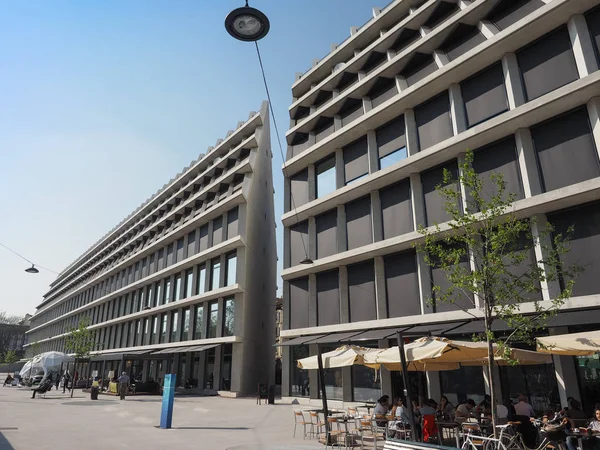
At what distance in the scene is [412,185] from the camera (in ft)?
71.7

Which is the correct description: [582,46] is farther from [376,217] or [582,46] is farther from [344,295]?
[344,295]

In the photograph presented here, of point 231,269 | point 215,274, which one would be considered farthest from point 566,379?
point 215,274

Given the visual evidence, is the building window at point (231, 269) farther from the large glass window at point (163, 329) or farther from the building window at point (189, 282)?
the large glass window at point (163, 329)

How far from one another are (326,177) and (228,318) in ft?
49.5

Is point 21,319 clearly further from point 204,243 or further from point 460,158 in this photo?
point 460,158

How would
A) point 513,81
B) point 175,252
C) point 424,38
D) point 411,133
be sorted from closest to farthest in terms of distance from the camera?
1. point 513,81
2. point 424,38
3. point 411,133
4. point 175,252

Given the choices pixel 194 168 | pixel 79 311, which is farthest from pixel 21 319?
pixel 194 168

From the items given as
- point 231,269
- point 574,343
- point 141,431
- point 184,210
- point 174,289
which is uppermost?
point 184,210

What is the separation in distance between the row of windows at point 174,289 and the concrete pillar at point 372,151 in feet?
53.6

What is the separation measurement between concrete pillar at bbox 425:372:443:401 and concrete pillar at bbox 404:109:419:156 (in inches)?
429

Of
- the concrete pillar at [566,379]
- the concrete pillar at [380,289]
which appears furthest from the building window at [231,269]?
the concrete pillar at [566,379]

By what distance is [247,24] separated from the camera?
25.6ft

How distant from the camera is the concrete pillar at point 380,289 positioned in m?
22.1

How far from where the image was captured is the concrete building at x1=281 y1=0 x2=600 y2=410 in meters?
15.9
